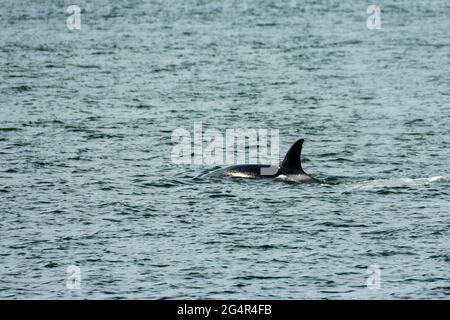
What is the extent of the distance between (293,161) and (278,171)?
2.89 ft

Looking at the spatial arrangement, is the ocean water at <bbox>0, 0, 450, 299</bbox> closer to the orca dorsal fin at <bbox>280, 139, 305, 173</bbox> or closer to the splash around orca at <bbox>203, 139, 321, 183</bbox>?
the splash around orca at <bbox>203, 139, 321, 183</bbox>

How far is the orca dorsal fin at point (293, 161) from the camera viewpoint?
35.3 meters

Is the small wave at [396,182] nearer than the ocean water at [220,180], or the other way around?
the ocean water at [220,180]

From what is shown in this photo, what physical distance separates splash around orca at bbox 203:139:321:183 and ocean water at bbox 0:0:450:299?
408 millimetres

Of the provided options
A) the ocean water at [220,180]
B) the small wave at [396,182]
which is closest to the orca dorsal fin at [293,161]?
the ocean water at [220,180]

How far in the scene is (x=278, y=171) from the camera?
1433 inches

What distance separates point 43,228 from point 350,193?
9.03m

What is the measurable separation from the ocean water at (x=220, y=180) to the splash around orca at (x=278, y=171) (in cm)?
41

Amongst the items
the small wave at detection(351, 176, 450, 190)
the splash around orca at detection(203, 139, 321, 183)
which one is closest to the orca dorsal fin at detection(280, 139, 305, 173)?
the splash around orca at detection(203, 139, 321, 183)

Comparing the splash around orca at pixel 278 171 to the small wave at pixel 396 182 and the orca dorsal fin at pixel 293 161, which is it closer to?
the orca dorsal fin at pixel 293 161

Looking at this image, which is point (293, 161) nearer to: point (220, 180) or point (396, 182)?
point (220, 180)

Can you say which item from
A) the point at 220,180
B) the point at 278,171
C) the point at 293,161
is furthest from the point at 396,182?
the point at 220,180

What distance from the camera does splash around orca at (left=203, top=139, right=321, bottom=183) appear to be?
3562 centimetres

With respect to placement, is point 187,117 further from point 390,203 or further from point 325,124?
point 390,203
